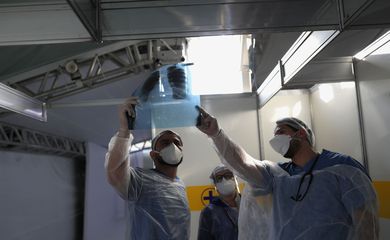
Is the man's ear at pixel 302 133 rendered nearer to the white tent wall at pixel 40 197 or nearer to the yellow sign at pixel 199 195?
the yellow sign at pixel 199 195

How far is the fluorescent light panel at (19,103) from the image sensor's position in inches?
73.1

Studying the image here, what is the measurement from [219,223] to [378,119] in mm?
1108

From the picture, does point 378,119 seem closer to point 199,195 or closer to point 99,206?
point 199,195

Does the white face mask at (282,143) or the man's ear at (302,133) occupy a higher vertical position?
the man's ear at (302,133)

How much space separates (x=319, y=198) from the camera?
147 cm

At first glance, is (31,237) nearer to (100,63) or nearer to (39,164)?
(39,164)

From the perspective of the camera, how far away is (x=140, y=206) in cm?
182

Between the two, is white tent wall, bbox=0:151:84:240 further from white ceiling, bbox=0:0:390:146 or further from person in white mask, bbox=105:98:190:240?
white ceiling, bbox=0:0:390:146

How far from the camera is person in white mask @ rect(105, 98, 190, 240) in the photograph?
164 centimetres

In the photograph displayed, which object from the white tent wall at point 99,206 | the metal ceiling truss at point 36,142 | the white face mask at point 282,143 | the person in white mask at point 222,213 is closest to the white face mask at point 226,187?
the person in white mask at point 222,213

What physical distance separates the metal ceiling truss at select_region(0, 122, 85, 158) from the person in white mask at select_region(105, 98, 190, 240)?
97.8 inches

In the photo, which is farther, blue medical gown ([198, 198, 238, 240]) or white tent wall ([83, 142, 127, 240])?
white tent wall ([83, 142, 127, 240])

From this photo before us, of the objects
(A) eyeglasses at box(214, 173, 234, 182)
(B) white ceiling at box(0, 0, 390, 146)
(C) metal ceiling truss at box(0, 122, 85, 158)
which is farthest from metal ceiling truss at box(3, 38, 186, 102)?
(B) white ceiling at box(0, 0, 390, 146)

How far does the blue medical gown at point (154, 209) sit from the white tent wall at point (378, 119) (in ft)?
3.63
